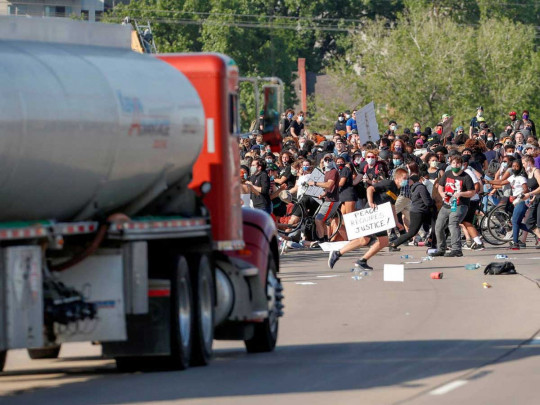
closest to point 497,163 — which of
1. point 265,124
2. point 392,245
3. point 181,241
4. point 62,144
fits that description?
point 392,245

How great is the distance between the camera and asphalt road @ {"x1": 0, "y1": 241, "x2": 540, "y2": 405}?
438 inches

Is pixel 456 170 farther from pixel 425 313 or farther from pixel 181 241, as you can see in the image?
pixel 181 241

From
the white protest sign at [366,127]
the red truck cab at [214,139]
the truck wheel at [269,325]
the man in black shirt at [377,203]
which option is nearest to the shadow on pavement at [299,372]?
the truck wheel at [269,325]

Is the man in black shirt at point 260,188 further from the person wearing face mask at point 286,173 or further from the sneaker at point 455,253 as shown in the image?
the sneaker at point 455,253

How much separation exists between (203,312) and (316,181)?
17876mm

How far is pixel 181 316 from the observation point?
12.7 metres

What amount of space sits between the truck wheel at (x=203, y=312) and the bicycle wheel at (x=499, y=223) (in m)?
17.4

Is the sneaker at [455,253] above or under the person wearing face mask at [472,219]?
under

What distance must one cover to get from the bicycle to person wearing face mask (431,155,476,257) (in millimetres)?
3316

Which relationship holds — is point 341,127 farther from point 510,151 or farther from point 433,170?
point 433,170

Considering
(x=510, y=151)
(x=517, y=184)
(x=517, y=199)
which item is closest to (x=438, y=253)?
(x=517, y=199)

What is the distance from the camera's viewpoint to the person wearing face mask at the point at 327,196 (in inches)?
1191

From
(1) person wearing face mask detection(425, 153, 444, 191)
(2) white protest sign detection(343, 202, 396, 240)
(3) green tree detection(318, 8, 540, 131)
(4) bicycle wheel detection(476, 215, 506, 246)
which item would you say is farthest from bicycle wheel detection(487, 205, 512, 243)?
(3) green tree detection(318, 8, 540, 131)

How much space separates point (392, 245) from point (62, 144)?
19441mm
